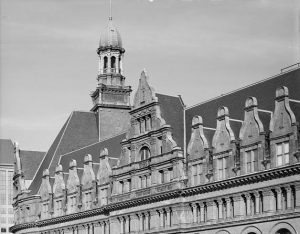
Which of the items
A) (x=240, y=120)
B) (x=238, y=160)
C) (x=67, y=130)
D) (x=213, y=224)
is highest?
(x=67, y=130)

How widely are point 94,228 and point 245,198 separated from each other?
92.1 feet

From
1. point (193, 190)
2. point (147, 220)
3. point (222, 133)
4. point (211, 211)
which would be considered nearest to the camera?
point (222, 133)

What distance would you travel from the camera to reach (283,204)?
55.6 m

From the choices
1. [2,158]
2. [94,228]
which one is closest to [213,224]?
[94,228]

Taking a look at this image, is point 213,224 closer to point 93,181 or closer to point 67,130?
point 93,181

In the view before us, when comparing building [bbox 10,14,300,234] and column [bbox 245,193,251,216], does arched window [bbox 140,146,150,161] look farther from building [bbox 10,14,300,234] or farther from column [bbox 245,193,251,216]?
column [bbox 245,193,251,216]

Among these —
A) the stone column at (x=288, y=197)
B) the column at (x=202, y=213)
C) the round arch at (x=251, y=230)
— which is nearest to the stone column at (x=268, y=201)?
the stone column at (x=288, y=197)

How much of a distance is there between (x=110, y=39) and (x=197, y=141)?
1708 inches

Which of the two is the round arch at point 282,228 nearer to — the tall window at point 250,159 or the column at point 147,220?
the tall window at point 250,159

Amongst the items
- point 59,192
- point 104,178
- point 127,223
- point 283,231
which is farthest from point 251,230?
point 59,192

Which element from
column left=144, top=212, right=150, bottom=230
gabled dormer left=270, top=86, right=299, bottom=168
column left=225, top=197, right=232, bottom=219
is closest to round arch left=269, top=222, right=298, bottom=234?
gabled dormer left=270, top=86, right=299, bottom=168

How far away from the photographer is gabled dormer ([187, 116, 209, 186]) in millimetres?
64062

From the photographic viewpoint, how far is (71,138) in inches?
4040

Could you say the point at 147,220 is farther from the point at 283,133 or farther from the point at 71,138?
the point at 71,138
